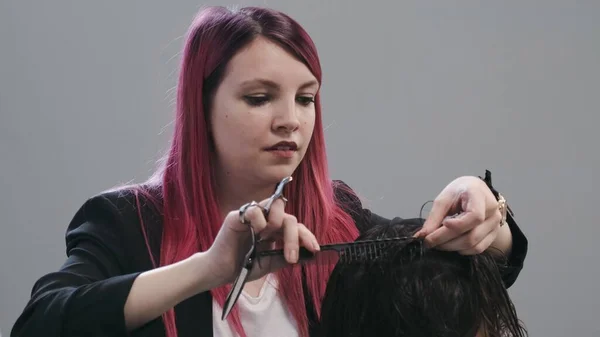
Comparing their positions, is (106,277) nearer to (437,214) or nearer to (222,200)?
(222,200)

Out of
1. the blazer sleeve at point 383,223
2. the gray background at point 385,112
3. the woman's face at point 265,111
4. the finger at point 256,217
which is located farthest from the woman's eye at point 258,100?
the gray background at point 385,112

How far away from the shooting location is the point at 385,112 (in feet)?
7.37

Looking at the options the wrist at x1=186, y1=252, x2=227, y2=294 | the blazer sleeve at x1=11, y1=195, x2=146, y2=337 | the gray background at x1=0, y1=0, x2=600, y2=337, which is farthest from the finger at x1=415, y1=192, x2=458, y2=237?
the gray background at x1=0, y1=0, x2=600, y2=337

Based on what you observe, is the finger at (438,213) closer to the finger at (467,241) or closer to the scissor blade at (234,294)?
the finger at (467,241)

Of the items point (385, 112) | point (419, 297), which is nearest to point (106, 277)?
point (419, 297)

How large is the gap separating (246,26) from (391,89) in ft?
3.47

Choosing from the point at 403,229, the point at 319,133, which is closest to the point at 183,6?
the point at 319,133

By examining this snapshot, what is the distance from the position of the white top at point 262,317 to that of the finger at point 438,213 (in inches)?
14.3

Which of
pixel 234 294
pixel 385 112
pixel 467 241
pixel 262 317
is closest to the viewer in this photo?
pixel 234 294

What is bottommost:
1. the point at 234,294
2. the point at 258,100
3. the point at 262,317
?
the point at 262,317

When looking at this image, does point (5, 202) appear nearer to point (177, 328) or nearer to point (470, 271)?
point (177, 328)

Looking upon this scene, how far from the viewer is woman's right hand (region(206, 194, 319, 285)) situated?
2.83 feet

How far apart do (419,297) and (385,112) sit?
1.38 m

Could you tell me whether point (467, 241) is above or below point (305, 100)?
below
